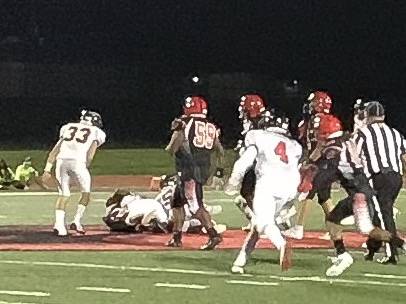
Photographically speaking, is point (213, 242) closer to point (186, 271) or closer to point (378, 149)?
point (186, 271)

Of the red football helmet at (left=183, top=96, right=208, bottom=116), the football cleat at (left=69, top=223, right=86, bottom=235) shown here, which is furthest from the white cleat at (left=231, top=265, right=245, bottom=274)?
the football cleat at (left=69, top=223, right=86, bottom=235)

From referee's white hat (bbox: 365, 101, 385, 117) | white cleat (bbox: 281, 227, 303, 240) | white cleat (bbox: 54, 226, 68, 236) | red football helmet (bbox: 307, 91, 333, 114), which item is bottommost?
white cleat (bbox: 54, 226, 68, 236)

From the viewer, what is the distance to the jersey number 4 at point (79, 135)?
12312 millimetres

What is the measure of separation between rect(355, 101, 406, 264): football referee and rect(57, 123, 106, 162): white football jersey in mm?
3703

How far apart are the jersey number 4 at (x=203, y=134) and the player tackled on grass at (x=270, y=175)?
164cm

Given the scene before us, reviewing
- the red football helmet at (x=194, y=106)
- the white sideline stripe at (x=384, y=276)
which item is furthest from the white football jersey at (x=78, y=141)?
the white sideline stripe at (x=384, y=276)

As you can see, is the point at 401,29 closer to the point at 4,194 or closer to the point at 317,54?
the point at 317,54

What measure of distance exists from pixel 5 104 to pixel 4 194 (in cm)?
817

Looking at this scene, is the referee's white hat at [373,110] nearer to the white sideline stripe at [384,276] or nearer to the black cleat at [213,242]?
the white sideline stripe at [384,276]

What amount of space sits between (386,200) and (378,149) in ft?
1.67

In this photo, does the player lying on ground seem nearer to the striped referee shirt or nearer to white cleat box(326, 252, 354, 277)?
the striped referee shirt

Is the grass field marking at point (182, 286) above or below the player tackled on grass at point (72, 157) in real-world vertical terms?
below

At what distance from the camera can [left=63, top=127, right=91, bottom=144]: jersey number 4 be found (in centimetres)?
1231

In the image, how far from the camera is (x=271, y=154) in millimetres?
9188
